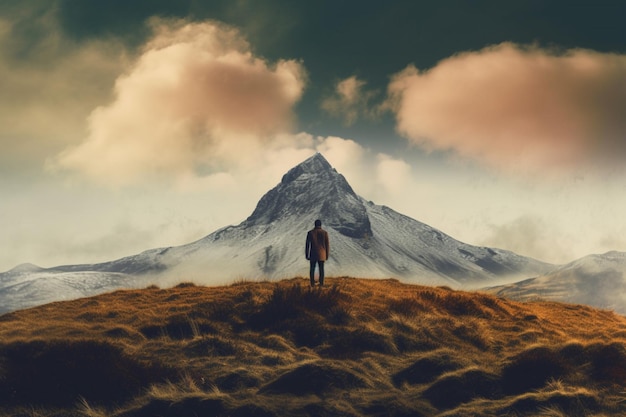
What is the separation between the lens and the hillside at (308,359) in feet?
46.8

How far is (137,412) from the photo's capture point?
13727 millimetres

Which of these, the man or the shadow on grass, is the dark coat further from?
the shadow on grass

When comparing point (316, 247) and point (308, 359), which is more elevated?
point (316, 247)

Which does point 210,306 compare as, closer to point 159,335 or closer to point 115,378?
point 159,335

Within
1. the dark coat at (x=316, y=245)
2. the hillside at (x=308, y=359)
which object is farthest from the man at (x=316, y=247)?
the hillside at (x=308, y=359)

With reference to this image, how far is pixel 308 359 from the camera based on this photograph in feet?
56.5

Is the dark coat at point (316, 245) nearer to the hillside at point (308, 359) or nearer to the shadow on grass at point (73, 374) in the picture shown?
the hillside at point (308, 359)

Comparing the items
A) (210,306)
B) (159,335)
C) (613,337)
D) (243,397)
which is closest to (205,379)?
(243,397)

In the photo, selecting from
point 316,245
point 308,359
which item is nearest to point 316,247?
point 316,245

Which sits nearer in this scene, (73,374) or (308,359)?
(73,374)

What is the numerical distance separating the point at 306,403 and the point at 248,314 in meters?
8.67

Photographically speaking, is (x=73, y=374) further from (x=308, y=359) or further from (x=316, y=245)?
(x=316, y=245)

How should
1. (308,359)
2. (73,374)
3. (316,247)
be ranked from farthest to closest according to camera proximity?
(316,247) → (308,359) → (73,374)

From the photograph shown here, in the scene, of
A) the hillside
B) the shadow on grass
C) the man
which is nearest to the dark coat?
the man
